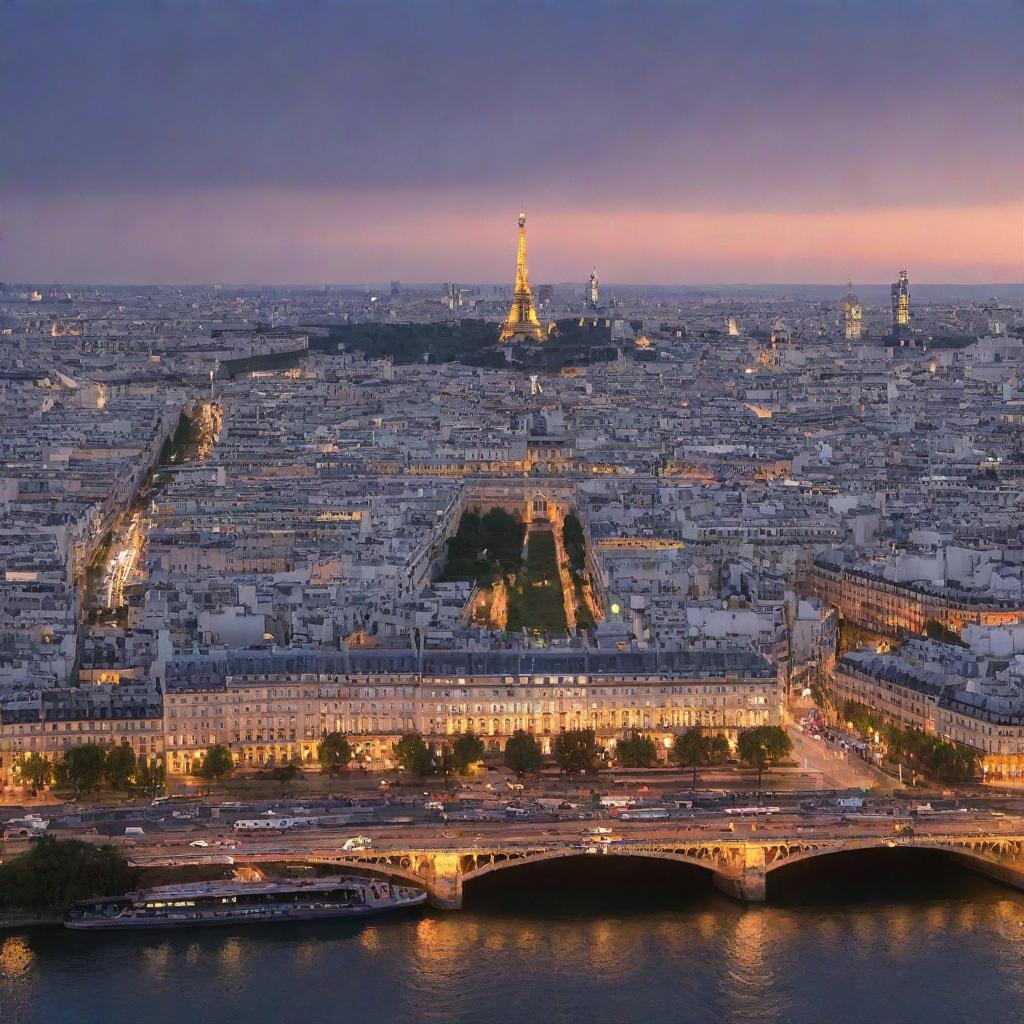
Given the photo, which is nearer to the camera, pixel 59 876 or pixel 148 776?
pixel 59 876

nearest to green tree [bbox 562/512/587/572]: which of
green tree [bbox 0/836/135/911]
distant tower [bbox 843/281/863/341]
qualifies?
green tree [bbox 0/836/135/911]

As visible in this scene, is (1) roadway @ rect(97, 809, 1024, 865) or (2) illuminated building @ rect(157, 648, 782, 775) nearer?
(1) roadway @ rect(97, 809, 1024, 865)

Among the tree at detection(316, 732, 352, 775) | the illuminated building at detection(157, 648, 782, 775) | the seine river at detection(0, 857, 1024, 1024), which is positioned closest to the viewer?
the seine river at detection(0, 857, 1024, 1024)

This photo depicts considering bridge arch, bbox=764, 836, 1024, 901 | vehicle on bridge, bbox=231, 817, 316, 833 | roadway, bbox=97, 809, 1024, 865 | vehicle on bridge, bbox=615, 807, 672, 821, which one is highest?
vehicle on bridge, bbox=231, 817, 316, 833

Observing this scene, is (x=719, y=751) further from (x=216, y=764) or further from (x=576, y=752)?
(x=216, y=764)

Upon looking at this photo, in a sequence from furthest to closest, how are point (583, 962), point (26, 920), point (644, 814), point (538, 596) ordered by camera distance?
point (538, 596) < point (644, 814) < point (26, 920) < point (583, 962)

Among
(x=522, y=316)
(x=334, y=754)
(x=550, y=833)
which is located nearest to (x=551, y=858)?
(x=550, y=833)

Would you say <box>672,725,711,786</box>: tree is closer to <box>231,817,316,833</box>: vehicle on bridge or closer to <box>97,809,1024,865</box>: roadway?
<box>97,809,1024,865</box>: roadway
